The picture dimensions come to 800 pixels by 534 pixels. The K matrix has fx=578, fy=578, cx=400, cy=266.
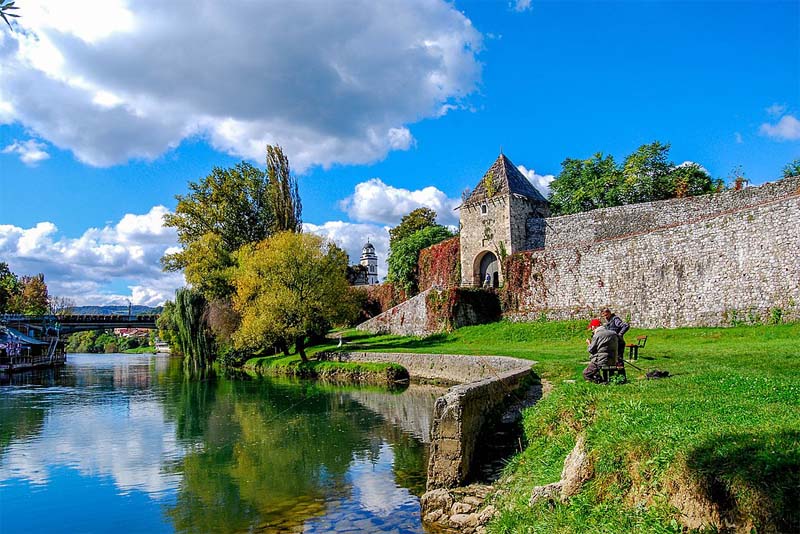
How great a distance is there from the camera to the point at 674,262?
23734 millimetres

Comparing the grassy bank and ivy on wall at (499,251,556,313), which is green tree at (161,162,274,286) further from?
ivy on wall at (499,251,556,313)

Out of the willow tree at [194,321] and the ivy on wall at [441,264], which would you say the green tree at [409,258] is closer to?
the ivy on wall at [441,264]

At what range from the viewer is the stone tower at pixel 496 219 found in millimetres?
33781

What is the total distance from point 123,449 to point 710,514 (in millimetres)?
12959

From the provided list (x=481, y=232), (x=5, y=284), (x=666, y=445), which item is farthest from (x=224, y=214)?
(x=666, y=445)

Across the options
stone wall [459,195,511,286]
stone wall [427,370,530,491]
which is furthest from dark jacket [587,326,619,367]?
stone wall [459,195,511,286]

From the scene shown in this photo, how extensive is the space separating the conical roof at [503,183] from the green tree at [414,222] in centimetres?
2214

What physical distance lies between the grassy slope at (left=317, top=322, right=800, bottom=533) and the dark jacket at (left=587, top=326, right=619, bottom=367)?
0.62 meters

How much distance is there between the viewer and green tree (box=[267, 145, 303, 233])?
44.5 meters

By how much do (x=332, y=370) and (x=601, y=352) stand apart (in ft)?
62.8

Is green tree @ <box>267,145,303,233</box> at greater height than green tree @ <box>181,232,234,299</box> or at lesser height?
greater

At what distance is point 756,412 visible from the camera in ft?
20.9

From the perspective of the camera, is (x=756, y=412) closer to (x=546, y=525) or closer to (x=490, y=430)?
(x=546, y=525)

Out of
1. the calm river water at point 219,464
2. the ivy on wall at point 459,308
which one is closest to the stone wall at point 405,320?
the ivy on wall at point 459,308
